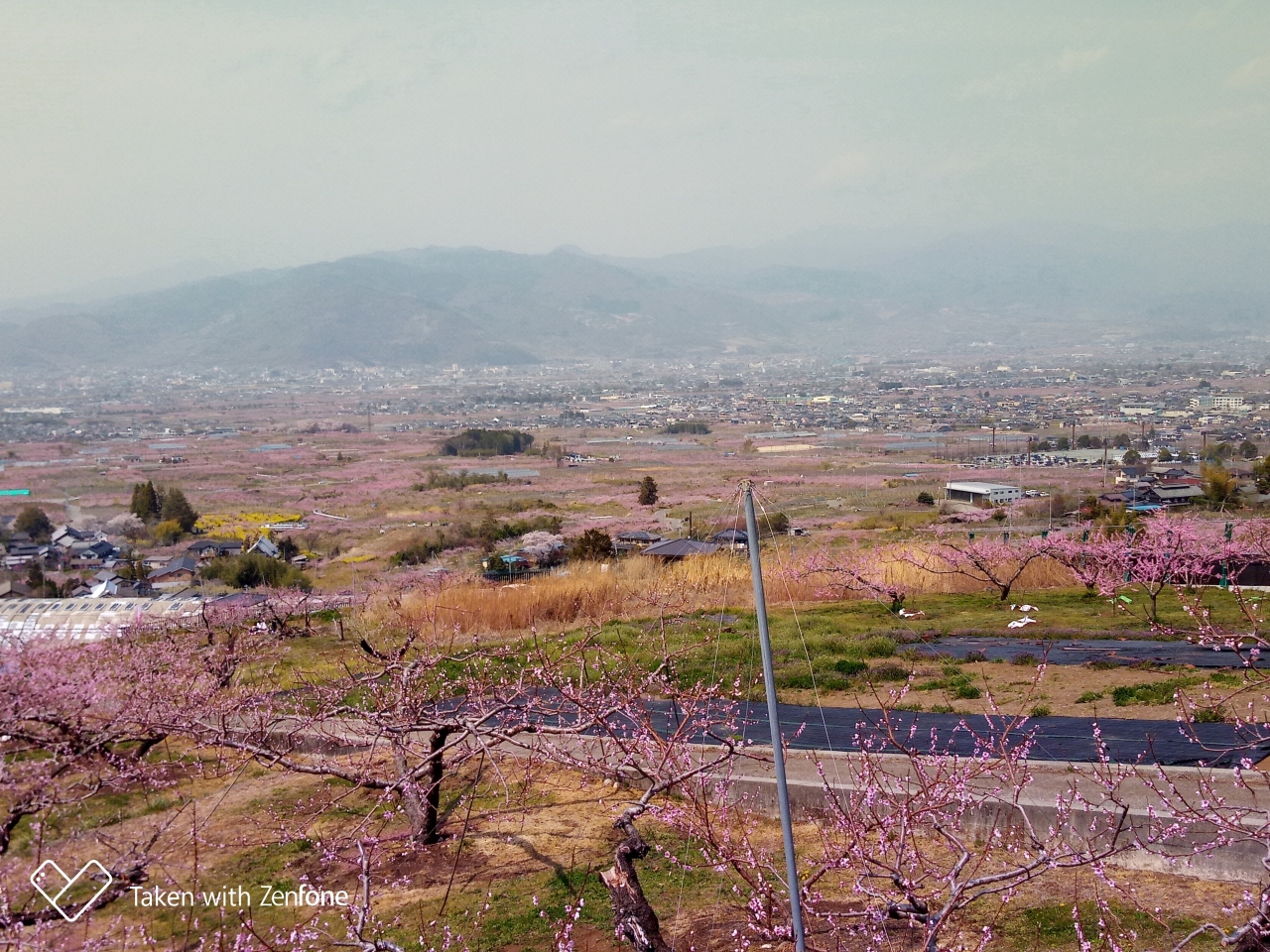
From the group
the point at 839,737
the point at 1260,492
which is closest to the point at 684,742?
the point at 839,737

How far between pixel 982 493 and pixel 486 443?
34.3 meters

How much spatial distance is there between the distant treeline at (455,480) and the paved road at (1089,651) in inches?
1289

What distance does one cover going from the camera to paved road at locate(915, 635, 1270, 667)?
9.45m

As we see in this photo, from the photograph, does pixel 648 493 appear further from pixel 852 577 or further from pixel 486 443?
pixel 486 443

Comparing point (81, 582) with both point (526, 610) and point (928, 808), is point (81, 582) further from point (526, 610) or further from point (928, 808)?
point (928, 808)

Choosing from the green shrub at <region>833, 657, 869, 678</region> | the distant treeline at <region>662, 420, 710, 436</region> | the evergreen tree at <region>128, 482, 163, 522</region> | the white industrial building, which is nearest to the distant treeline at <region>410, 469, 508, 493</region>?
the evergreen tree at <region>128, 482, 163, 522</region>

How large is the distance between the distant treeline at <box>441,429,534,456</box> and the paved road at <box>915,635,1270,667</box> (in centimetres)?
4653

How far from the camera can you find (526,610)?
13969 mm

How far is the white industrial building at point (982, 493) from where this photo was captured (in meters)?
28.2

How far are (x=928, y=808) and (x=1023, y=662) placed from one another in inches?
222

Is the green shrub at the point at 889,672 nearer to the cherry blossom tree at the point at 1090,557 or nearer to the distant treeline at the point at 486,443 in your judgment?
the cherry blossom tree at the point at 1090,557

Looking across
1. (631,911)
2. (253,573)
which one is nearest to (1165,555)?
(631,911)

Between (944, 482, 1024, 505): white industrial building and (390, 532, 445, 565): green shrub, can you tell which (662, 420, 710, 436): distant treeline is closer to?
(944, 482, 1024, 505): white industrial building

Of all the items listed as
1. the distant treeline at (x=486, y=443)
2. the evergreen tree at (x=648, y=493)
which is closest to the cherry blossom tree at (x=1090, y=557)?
the evergreen tree at (x=648, y=493)
